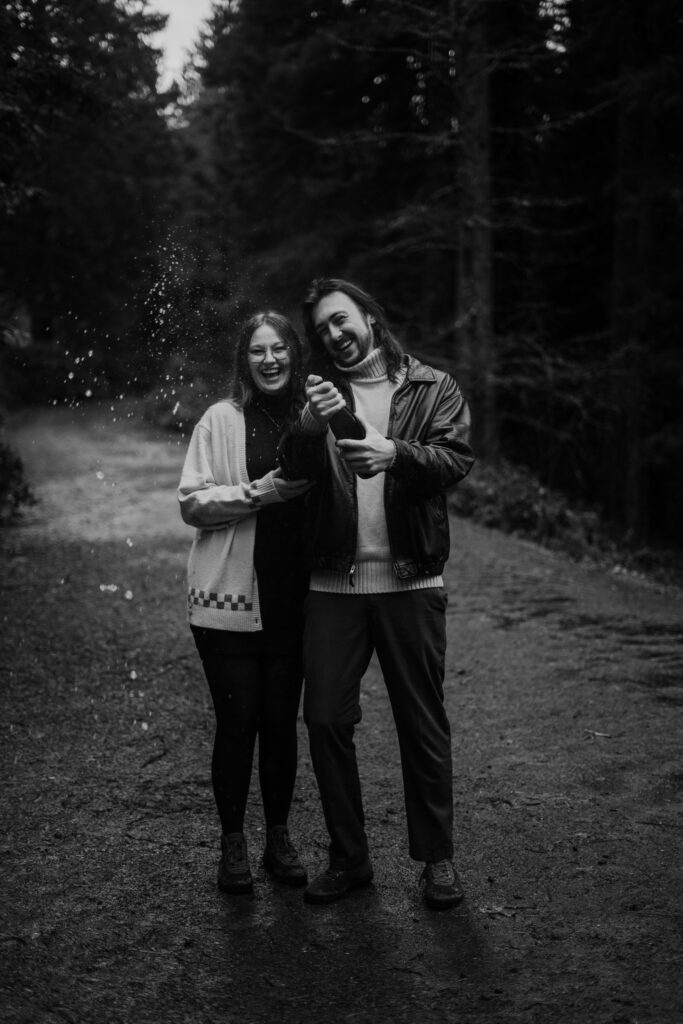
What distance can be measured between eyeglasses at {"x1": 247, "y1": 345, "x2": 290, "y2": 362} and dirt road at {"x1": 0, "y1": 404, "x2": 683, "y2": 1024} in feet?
6.90

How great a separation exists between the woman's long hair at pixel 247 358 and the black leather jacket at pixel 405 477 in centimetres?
20

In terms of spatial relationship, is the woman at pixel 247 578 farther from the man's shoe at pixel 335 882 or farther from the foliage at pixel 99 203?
the foliage at pixel 99 203

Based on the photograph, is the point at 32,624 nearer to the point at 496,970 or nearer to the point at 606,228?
the point at 496,970

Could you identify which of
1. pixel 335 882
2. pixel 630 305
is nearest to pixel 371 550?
pixel 335 882

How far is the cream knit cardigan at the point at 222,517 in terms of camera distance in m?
3.66

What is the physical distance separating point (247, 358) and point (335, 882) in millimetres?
2069

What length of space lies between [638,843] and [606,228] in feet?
53.5

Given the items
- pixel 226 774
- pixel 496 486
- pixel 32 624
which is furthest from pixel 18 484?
pixel 226 774

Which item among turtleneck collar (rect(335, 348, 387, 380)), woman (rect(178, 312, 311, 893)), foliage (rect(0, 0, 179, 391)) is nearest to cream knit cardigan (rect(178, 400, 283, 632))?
woman (rect(178, 312, 311, 893))

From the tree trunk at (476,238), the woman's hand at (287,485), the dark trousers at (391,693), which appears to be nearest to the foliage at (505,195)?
the tree trunk at (476,238)

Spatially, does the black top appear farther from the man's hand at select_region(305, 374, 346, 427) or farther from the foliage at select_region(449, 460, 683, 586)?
the foliage at select_region(449, 460, 683, 586)

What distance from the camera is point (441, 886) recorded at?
3.65 metres

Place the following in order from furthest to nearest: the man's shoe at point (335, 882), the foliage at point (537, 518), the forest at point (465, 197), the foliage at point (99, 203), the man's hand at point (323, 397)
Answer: the foliage at point (99, 203), the forest at point (465, 197), the foliage at point (537, 518), the man's shoe at point (335, 882), the man's hand at point (323, 397)

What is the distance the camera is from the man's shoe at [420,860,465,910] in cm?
362
